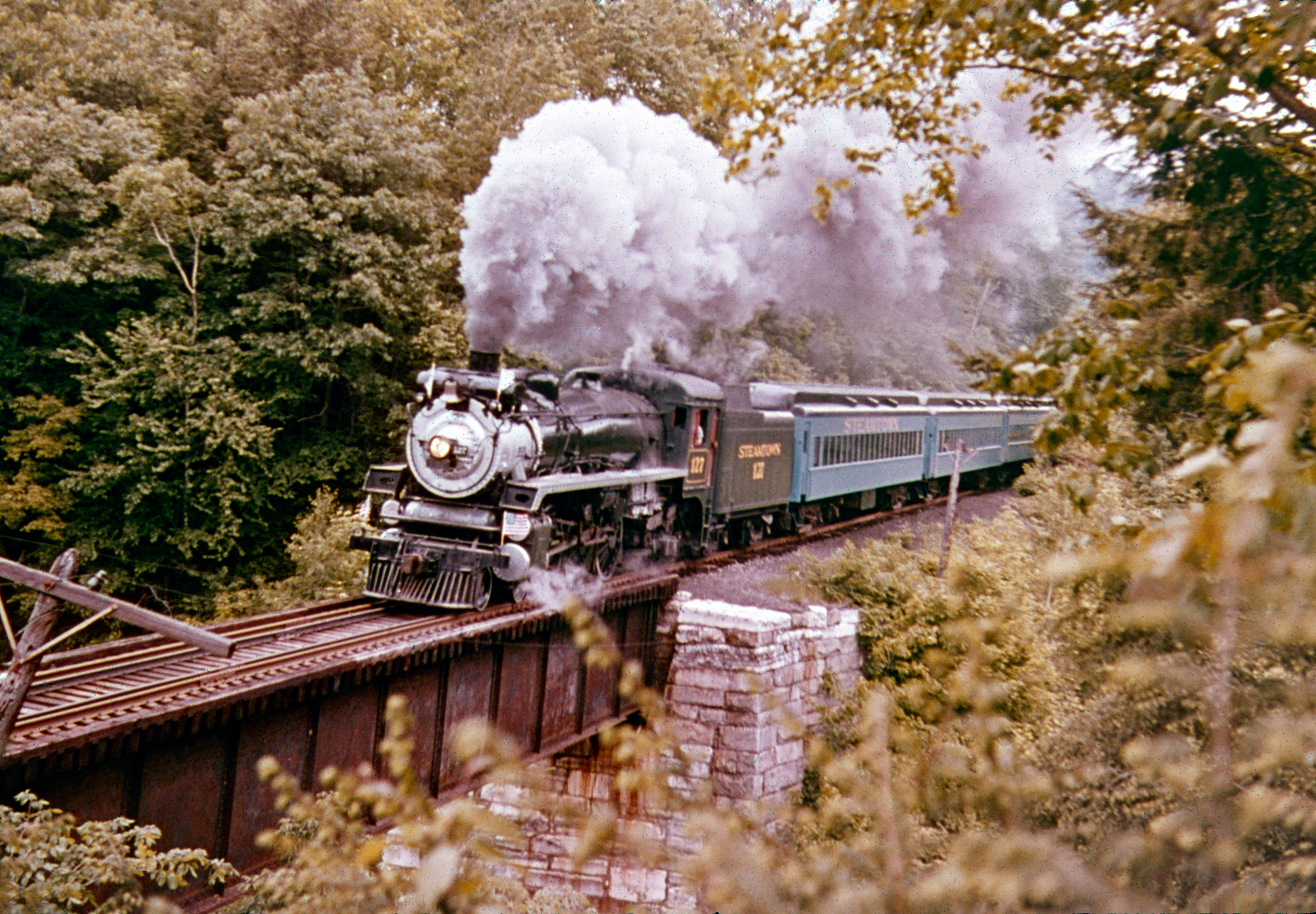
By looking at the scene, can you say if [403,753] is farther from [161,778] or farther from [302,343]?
[302,343]

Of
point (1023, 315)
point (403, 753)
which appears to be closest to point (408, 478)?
point (403, 753)

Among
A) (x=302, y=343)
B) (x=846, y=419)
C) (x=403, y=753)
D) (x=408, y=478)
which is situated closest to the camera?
(x=403, y=753)

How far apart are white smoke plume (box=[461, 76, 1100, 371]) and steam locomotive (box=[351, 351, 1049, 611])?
2341 mm

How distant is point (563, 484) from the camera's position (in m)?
10.0

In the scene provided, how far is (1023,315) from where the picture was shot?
45562 millimetres

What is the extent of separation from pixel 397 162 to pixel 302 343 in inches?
194

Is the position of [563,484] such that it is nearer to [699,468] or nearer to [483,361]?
[483,361]

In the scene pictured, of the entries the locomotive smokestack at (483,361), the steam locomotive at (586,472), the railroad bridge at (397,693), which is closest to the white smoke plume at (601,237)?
the steam locomotive at (586,472)

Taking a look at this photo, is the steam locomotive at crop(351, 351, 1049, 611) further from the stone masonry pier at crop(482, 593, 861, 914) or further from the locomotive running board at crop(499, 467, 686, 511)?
the stone masonry pier at crop(482, 593, 861, 914)

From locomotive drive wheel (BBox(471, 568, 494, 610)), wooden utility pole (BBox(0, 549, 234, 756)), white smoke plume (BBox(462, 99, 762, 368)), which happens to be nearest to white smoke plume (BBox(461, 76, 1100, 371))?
white smoke plume (BBox(462, 99, 762, 368))

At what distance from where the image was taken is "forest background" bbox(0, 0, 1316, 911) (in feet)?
6.27

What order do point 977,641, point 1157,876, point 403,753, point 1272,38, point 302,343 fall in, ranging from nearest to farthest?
point 977,641
point 403,753
point 1157,876
point 1272,38
point 302,343

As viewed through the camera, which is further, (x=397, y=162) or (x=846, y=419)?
(x=397, y=162)

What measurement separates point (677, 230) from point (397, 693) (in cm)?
1052
